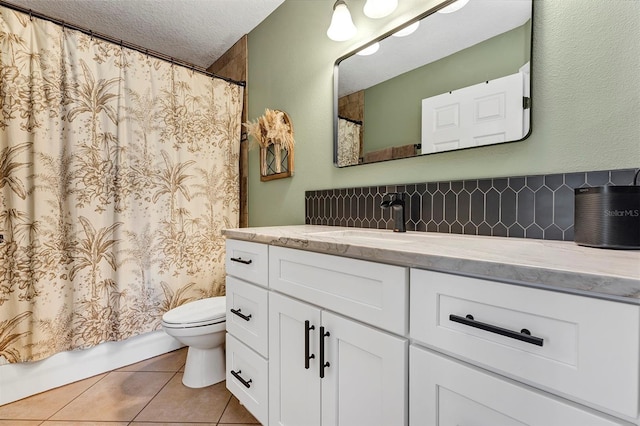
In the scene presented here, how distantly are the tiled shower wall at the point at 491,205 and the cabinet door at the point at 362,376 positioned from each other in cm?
60

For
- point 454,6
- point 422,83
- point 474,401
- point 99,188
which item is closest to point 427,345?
point 474,401

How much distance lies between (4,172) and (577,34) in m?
2.49

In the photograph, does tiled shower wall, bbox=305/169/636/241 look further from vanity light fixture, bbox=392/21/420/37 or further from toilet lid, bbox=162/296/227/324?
toilet lid, bbox=162/296/227/324

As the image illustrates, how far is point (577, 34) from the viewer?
0.91 m

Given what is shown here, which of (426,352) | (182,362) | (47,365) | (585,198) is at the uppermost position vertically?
(585,198)

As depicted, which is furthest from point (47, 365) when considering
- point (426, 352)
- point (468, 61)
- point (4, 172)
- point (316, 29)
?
point (468, 61)

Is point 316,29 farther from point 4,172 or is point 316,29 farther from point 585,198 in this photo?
point 4,172

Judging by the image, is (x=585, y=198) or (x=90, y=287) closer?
(x=585, y=198)

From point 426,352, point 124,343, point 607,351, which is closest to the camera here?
point 607,351

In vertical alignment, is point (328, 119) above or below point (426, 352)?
above

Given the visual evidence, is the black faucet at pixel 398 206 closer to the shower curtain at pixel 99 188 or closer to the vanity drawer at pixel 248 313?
the vanity drawer at pixel 248 313

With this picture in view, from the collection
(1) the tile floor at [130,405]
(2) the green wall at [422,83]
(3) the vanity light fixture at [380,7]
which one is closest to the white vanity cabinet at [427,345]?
(1) the tile floor at [130,405]

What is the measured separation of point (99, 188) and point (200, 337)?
3.55 feet

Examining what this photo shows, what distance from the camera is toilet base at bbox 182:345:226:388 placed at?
1687 mm
